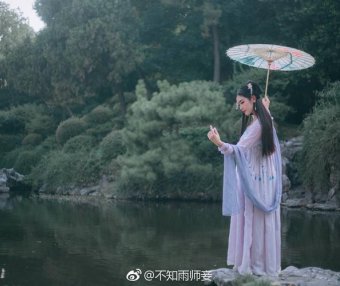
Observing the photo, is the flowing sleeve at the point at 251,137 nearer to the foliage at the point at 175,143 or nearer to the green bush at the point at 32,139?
the foliage at the point at 175,143

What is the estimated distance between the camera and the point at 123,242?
8.90 metres

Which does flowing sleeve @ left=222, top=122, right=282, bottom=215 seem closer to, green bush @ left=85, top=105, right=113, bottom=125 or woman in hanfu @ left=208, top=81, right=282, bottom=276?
woman in hanfu @ left=208, top=81, right=282, bottom=276

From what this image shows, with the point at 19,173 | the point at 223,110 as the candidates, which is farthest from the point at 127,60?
the point at 223,110

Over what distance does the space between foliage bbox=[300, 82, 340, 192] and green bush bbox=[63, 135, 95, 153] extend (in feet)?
28.6

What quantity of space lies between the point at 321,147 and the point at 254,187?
8.72m

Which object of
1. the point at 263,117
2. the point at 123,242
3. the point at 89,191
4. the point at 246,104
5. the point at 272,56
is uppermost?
the point at 272,56

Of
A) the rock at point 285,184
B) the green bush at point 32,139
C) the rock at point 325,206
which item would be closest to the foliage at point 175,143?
the rock at point 285,184

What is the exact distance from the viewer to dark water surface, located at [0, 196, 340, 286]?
6.71 meters

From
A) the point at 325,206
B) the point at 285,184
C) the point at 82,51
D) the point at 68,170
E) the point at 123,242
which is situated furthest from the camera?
the point at 82,51

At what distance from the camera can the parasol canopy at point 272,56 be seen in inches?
225

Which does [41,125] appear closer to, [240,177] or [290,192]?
[290,192]

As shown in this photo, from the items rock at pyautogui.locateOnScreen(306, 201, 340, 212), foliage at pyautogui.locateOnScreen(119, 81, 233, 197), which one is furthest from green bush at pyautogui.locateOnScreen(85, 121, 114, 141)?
rock at pyautogui.locateOnScreen(306, 201, 340, 212)

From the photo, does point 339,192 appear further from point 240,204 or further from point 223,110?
point 240,204

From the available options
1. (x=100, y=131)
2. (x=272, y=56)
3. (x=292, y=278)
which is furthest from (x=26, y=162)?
(x=292, y=278)
